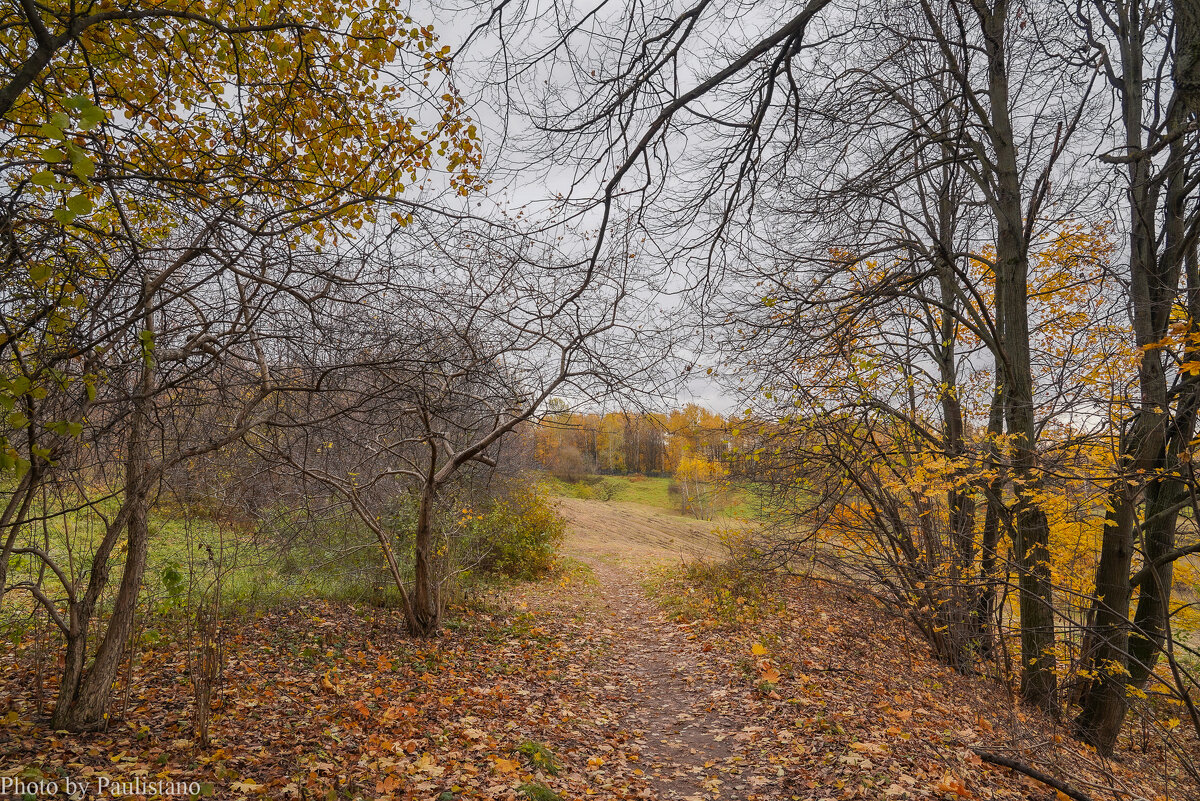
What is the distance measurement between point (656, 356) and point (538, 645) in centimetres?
446

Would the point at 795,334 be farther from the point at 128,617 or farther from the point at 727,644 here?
the point at 128,617

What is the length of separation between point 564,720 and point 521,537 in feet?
29.4

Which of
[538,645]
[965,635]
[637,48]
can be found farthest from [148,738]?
[965,635]

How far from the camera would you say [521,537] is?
14508 mm

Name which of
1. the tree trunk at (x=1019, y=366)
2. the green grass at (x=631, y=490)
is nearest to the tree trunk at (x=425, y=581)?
the tree trunk at (x=1019, y=366)

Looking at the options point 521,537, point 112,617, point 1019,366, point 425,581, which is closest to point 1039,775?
point 1019,366

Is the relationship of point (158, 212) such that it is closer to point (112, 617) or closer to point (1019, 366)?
point (112, 617)

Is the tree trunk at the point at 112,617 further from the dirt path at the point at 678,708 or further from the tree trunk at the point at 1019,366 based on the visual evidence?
the tree trunk at the point at 1019,366

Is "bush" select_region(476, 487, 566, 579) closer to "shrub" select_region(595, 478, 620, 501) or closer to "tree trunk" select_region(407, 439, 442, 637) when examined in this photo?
"tree trunk" select_region(407, 439, 442, 637)

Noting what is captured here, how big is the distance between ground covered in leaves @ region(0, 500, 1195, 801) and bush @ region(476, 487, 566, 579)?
4375mm

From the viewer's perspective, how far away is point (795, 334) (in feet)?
20.7

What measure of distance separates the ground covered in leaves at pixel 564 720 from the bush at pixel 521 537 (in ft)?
14.4

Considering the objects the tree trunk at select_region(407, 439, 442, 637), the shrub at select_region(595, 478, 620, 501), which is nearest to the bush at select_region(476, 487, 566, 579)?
the tree trunk at select_region(407, 439, 442, 637)

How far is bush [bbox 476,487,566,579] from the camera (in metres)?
13.8
